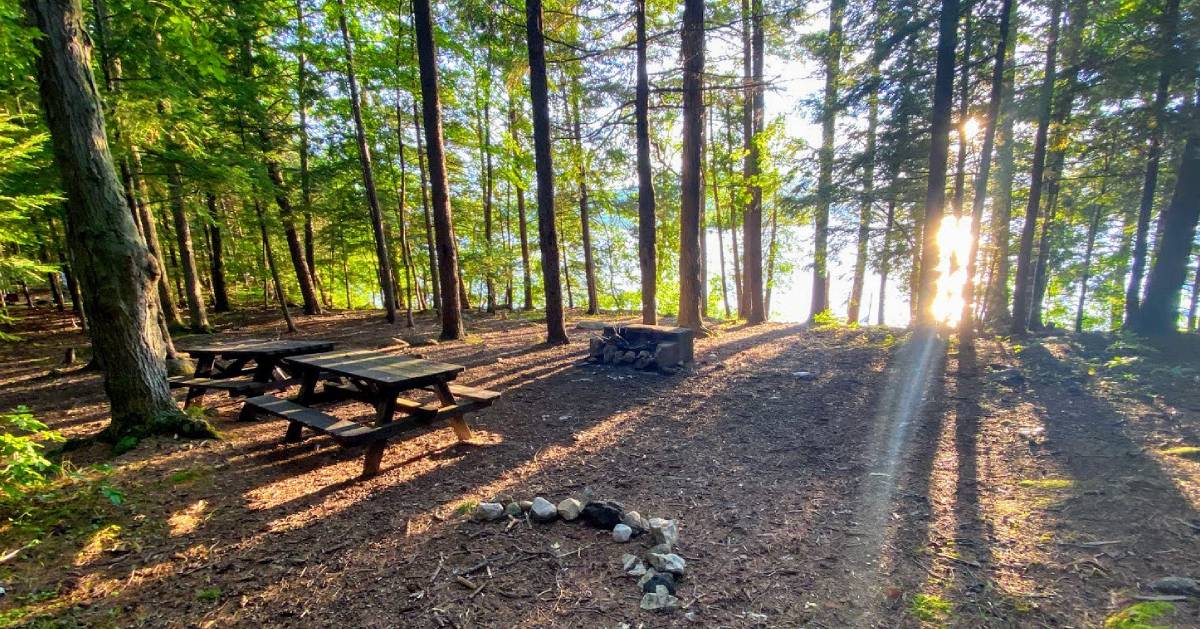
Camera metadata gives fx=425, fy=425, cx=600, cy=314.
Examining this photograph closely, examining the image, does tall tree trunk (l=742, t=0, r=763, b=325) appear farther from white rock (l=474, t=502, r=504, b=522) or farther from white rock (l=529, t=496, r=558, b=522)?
white rock (l=474, t=502, r=504, b=522)

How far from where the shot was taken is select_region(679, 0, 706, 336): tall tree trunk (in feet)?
28.7

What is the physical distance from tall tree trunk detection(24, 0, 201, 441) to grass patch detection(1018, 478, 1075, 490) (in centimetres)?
792

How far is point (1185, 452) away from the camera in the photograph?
12.7 ft

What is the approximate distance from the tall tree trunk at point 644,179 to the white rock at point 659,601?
295 inches

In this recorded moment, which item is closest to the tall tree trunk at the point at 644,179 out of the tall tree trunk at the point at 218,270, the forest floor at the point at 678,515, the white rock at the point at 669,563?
the forest floor at the point at 678,515

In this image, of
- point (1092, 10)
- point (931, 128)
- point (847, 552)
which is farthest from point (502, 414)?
point (1092, 10)

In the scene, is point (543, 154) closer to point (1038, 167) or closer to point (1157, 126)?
point (1038, 167)

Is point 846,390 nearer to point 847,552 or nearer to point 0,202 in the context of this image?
point 847,552

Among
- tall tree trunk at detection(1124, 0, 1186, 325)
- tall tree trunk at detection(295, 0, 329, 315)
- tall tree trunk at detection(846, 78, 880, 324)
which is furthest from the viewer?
tall tree trunk at detection(295, 0, 329, 315)

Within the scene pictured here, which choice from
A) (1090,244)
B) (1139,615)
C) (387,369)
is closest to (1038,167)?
(1090,244)

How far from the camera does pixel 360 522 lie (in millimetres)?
3160

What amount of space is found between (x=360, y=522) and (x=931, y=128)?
38.4ft

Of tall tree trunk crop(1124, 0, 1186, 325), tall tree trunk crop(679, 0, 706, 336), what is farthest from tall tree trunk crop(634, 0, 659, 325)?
tall tree trunk crop(1124, 0, 1186, 325)

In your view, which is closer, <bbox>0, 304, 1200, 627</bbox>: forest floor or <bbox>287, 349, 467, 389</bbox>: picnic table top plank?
<bbox>0, 304, 1200, 627</bbox>: forest floor
